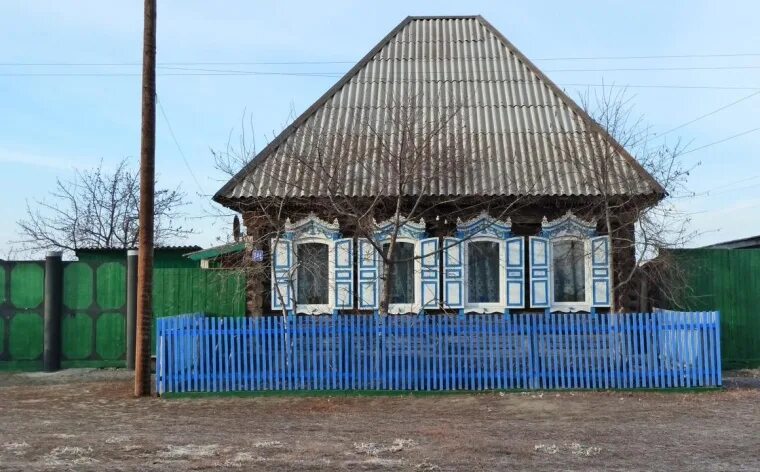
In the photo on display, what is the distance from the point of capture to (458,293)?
15.1m

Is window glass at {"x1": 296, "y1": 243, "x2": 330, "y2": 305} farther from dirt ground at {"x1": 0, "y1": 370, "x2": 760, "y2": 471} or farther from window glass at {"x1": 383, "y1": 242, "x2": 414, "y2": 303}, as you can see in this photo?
dirt ground at {"x1": 0, "y1": 370, "x2": 760, "y2": 471}

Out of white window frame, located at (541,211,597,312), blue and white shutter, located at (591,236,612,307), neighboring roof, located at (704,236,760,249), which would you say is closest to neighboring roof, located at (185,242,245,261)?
white window frame, located at (541,211,597,312)

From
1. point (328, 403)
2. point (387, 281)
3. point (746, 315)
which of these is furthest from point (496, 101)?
point (328, 403)

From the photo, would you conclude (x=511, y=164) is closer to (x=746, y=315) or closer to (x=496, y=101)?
(x=496, y=101)

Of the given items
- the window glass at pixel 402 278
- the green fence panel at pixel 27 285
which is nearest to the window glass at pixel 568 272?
the window glass at pixel 402 278

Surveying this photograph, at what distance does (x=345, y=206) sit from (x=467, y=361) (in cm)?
407

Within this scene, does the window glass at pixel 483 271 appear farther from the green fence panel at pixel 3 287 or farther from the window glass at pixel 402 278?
the green fence panel at pixel 3 287

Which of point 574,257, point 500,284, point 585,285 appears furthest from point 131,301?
point 585,285

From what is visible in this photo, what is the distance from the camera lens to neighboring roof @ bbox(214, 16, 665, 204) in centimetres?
1484

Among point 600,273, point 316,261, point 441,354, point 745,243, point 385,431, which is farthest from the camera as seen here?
point 745,243

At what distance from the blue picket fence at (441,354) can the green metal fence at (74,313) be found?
368cm

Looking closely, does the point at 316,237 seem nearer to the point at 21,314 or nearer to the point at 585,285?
the point at 585,285

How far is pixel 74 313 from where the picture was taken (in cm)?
1614

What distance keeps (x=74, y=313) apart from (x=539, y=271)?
9473 millimetres
